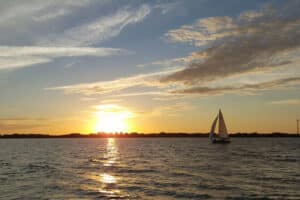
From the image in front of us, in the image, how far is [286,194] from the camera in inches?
1307

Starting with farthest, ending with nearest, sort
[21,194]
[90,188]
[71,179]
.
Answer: [71,179] < [90,188] < [21,194]

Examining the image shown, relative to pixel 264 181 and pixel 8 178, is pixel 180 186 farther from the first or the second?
pixel 8 178

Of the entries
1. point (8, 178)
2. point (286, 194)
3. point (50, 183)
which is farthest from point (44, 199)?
point (286, 194)

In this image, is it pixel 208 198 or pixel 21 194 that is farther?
pixel 21 194

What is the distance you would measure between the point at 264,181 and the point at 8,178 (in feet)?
105

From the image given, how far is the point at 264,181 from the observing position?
4138 cm

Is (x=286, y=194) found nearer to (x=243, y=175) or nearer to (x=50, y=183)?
(x=243, y=175)

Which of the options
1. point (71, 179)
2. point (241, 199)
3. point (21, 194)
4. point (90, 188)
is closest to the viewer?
point (241, 199)

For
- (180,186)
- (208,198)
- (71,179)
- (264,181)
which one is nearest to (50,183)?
(71,179)

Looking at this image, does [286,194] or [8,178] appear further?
[8,178]

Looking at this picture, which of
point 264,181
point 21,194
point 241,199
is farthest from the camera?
point 264,181

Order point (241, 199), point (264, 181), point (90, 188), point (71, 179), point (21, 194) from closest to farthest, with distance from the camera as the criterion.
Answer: point (241, 199)
point (21, 194)
point (90, 188)
point (264, 181)
point (71, 179)

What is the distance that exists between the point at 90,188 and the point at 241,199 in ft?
51.9

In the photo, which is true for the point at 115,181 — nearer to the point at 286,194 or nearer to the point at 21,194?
the point at 21,194
